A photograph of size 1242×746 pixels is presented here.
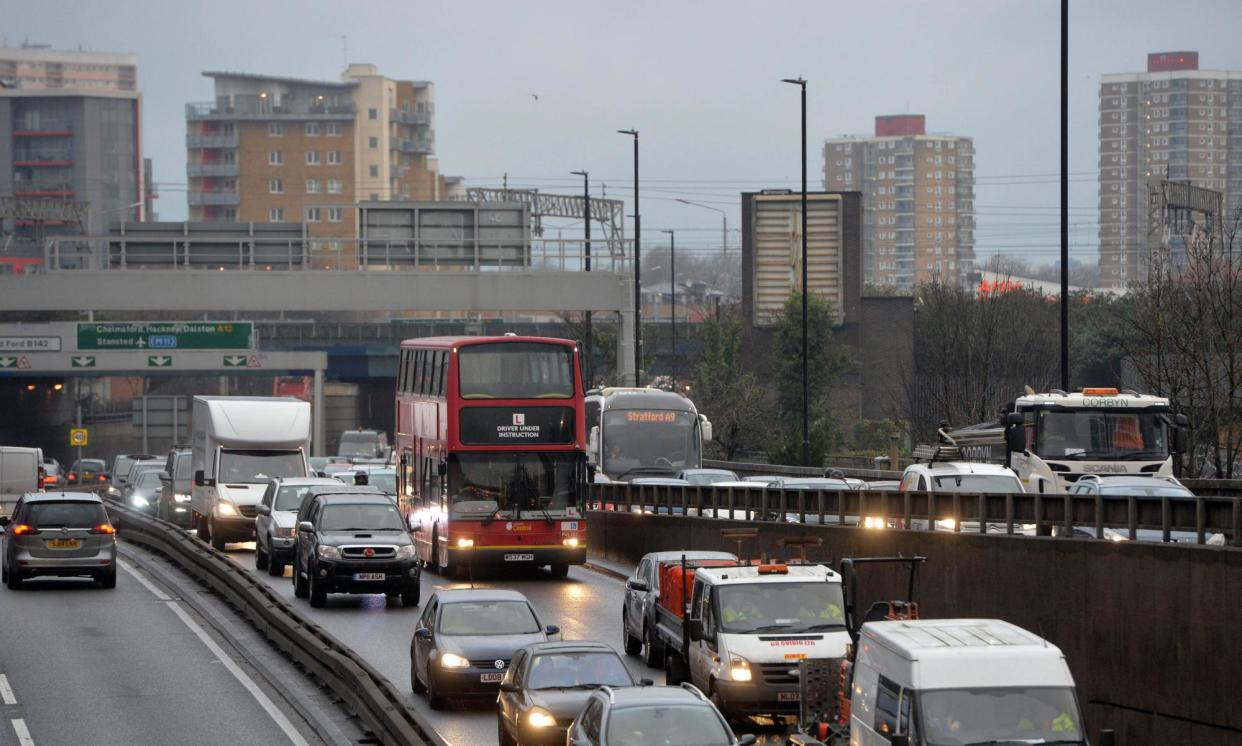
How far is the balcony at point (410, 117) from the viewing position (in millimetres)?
180250

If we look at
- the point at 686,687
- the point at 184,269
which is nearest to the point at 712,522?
→ the point at 686,687

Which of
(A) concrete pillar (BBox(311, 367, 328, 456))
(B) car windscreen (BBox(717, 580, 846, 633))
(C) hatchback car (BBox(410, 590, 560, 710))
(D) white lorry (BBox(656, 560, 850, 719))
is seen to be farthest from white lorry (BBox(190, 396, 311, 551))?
(A) concrete pillar (BBox(311, 367, 328, 456))

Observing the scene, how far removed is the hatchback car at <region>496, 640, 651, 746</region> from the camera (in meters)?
16.3

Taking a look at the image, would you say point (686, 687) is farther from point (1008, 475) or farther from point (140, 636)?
point (1008, 475)

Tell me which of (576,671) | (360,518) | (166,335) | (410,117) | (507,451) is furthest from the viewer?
(410,117)

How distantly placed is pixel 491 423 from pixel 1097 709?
50.9 feet

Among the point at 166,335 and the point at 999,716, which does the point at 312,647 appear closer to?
the point at 999,716

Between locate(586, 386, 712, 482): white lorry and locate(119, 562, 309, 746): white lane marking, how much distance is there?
49.1ft

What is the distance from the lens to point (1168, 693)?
17797 millimetres

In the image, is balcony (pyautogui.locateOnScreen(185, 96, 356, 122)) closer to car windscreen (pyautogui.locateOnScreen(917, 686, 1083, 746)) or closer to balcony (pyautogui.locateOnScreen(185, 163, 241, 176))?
balcony (pyautogui.locateOnScreen(185, 163, 241, 176))

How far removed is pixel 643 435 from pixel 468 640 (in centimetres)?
2638

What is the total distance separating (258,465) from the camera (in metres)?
40.3

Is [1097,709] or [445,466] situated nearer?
[1097,709]

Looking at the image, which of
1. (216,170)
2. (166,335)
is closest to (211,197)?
(216,170)
